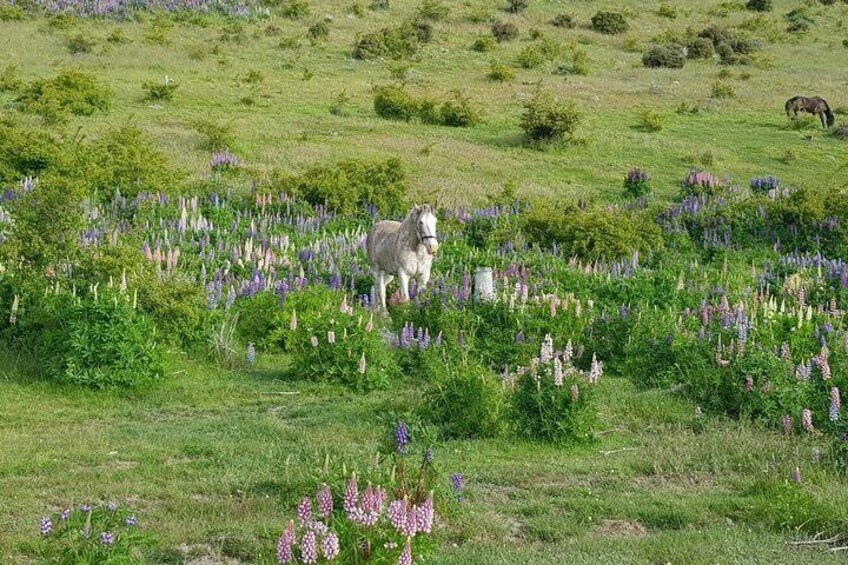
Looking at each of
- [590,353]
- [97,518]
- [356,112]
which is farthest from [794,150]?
[97,518]

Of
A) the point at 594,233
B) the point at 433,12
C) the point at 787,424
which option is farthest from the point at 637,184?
the point at 433,12

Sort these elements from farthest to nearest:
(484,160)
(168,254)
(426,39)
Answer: (426,39)
(484,160)
(168,254)

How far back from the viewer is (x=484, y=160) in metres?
28.0

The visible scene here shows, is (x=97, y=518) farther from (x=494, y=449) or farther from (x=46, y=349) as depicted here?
(x=46, y=349)

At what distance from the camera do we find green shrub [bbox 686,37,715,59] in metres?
53.3

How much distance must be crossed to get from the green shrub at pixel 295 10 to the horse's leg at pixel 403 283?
134 ft

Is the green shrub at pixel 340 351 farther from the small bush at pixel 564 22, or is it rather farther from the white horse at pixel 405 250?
the small bush at pixel 564 22

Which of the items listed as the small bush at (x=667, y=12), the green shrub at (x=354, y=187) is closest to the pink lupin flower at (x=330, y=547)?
the green shrub at (x=354, y=187)

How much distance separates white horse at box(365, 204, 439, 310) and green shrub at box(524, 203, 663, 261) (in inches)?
172

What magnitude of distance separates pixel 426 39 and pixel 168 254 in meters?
36.5

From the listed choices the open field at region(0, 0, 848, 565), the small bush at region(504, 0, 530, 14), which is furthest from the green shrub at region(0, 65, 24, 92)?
the small bush at region(504, 0, 530, 14)

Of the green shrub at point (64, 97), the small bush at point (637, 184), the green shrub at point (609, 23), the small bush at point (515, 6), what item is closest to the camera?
the small bush at point (637, 184)

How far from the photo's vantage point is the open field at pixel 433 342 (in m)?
7.84

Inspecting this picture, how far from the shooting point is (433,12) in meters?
56.4
